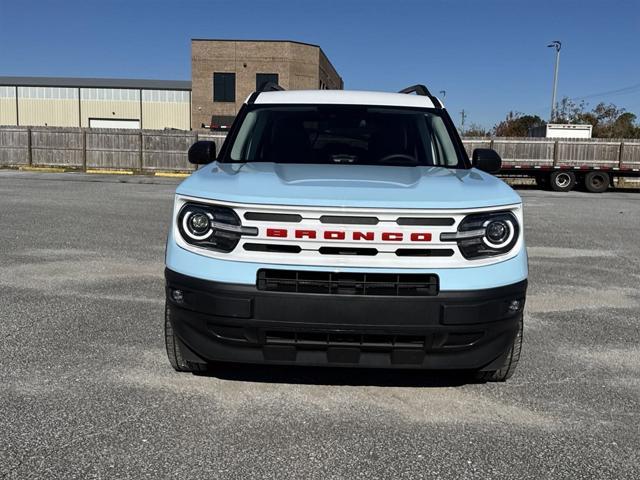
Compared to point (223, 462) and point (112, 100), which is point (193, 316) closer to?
point (223, 462)

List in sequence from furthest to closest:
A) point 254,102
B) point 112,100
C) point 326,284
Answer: point 112,100, point 254,102, point 326,284

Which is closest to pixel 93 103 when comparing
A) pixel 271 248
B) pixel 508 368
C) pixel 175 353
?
pixel 175 353

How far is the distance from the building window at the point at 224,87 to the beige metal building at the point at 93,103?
1025cm

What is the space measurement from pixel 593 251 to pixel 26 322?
26.5 ft

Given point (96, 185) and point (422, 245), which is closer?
point (422, 245)

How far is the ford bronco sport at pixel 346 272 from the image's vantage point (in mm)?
3008

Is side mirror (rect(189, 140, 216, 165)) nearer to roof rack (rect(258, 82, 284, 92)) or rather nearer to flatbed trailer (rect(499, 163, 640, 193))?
roof rack (rect(258, 82, 284, 92))

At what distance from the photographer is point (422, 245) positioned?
3.05 m

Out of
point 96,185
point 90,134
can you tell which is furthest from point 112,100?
point 96,185

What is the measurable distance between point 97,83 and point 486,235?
60643mm

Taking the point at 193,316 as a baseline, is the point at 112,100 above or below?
above

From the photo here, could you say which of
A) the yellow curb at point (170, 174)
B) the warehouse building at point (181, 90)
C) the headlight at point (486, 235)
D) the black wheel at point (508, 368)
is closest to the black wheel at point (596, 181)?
the yellow curb at point (170, 174)

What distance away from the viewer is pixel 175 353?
145 inches

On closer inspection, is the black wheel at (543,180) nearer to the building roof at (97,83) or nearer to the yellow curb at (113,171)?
the yellow curb at (113,171)
